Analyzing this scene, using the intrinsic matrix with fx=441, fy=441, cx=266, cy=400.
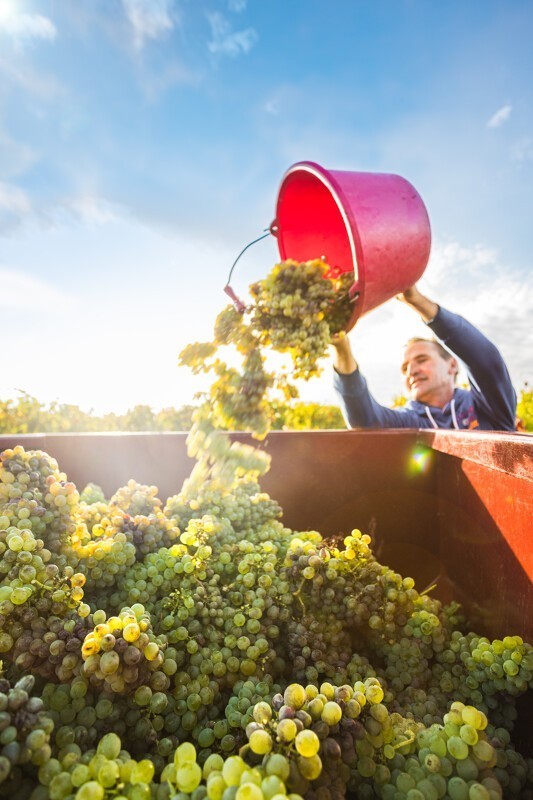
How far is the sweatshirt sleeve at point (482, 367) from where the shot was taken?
2.95m

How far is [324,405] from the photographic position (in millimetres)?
8562

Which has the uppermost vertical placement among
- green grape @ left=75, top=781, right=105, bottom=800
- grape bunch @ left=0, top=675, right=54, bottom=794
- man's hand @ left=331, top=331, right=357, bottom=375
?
man's hand @ left=331, top=331, right=357, bottom=375

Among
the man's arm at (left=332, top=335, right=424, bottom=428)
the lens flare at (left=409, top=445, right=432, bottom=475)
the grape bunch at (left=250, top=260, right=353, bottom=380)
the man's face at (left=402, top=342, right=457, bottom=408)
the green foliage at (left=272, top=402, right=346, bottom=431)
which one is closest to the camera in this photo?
the grape bunch at (left=250, top=260, right=353, bottom=380)

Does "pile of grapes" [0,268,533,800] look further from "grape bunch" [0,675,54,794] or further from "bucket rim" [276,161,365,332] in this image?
"bucket rim" [276,161,365,332]

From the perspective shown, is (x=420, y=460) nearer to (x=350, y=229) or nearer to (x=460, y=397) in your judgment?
(x=350, y=229)

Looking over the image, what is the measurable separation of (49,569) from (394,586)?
1.14 meters

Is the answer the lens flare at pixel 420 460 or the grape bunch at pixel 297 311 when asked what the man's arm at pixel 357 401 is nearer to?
the lens flare at pixel 420 460

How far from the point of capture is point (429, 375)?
409cm

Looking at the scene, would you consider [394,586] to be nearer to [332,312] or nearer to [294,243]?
[332,312]

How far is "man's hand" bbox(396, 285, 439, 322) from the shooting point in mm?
2703

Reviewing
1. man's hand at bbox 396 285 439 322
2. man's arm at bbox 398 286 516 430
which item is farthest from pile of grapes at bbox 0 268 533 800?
man's arm at bbox 398 286 516 430

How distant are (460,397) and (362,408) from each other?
101 cm

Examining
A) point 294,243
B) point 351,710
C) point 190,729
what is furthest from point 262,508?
point 294,243

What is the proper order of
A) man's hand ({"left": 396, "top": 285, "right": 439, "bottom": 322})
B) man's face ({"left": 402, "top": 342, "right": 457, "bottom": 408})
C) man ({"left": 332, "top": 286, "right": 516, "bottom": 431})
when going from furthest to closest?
man's face ({"left": 402, "top": 342, "right": 457, "bottom": 408}) → man ({"left": 332, "top": 286, "right": 516, "bottom": 431}) → man's hand ({"left": 396, "top": 285, "right": 439, "bottom": 322})
